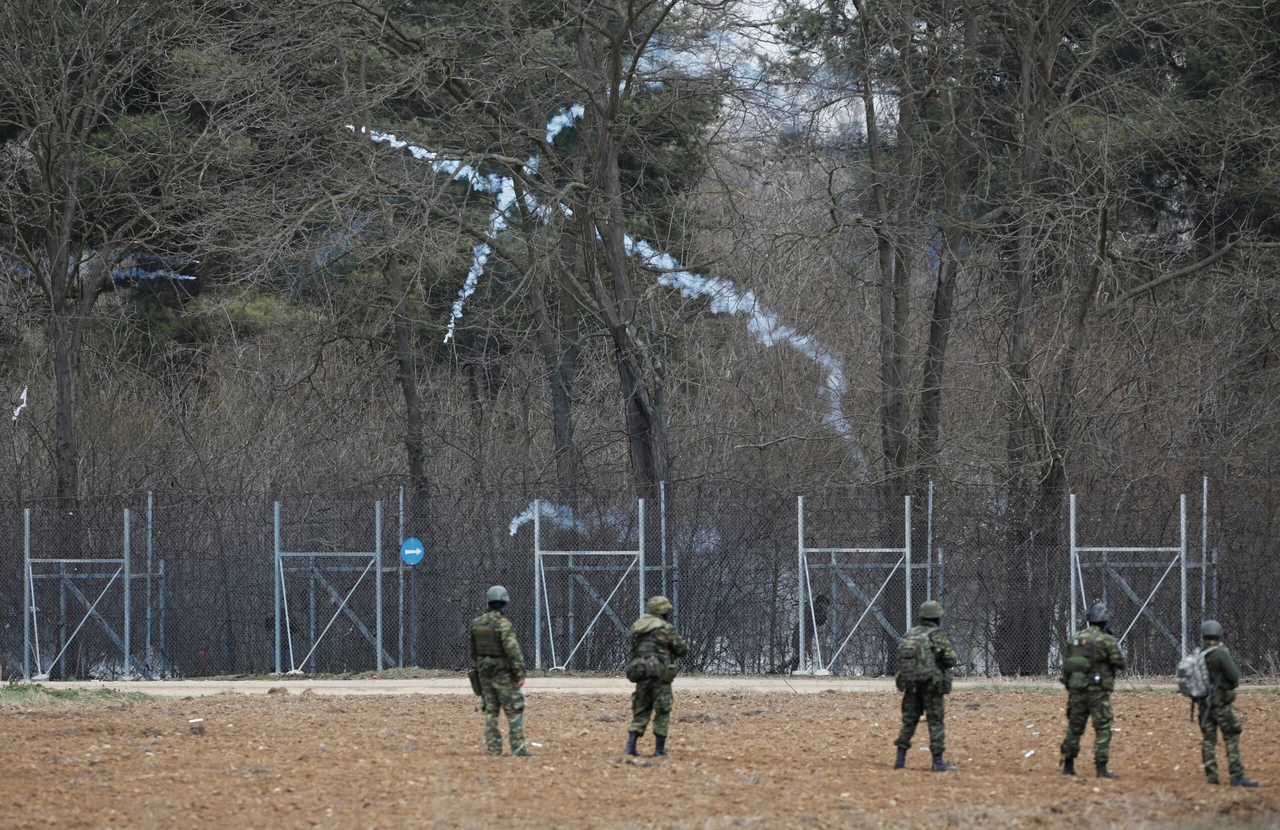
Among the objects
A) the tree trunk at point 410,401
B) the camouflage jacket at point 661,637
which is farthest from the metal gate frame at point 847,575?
the camouflage jacket at point 661,637

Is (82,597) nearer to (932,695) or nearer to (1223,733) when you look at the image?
(932,695)

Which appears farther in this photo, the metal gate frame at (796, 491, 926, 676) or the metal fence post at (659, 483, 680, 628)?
the metal fence post at (659, 483, 680, 628)

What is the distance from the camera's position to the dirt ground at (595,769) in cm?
992

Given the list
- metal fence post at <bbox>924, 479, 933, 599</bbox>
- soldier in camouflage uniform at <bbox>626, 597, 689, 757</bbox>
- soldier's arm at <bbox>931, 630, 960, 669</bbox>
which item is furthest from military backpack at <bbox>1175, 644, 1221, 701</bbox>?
metal fence post at <bbox>924, 479, 933, 599</bbox>

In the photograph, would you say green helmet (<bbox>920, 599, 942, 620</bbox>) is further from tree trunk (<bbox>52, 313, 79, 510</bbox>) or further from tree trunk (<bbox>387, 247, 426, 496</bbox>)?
tree trunk (<bbox>52, 313, 79, 510</bbox>)

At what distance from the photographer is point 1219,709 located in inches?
431

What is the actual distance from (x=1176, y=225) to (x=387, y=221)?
51.4ft

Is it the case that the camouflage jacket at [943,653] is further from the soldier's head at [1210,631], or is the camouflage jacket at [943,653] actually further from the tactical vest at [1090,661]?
the soldier's head at [1210,631]

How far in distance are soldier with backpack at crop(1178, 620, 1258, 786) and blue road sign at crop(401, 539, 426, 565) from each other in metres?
13.6

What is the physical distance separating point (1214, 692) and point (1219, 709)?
0.44ft

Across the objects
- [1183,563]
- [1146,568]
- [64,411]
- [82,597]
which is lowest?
[82,597]

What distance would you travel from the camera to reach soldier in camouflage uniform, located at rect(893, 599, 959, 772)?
38.8ft

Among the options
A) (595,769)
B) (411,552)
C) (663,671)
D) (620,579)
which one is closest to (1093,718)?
(663,671)

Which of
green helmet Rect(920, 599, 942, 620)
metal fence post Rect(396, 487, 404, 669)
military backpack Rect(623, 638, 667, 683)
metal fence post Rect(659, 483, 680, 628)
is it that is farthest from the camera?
metal fence post Rect(396, 487, 404, 669)
